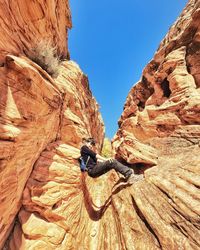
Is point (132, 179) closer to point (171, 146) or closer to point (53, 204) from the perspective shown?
point (171, 146)

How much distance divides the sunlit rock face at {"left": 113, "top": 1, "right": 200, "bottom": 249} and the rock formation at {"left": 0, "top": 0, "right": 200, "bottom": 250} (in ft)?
0.13

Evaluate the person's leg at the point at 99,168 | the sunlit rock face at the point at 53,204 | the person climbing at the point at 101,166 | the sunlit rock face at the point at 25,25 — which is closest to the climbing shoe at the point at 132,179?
the person climbing at the point at 101,166

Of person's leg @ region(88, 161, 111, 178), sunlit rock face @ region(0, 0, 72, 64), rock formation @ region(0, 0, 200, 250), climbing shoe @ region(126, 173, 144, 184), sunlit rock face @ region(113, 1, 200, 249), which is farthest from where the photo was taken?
person's leg @ region(88, 161, 111, 178)

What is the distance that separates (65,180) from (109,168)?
240 centimetres

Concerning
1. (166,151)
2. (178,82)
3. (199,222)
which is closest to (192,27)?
(178,82)

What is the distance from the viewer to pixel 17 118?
6.12 m

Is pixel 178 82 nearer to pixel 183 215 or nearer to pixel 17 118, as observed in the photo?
pixel 183 215

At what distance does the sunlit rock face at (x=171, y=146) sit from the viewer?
16.6 feet

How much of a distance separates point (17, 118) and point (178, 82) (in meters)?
12.0

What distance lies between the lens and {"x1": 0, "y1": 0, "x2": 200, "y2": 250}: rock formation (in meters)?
5.54

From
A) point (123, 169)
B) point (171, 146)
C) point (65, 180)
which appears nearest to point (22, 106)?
point (65, 180)

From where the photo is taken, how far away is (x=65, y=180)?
7.96 m

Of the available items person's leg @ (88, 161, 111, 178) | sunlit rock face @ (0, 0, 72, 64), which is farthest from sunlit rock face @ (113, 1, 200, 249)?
sunlit rock face @ (0, 0, 72, 64)

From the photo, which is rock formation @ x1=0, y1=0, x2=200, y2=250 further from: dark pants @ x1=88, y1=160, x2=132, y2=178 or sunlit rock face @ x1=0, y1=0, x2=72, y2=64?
dark pants @ x1=88, y1=160, x2=132, y2=178
